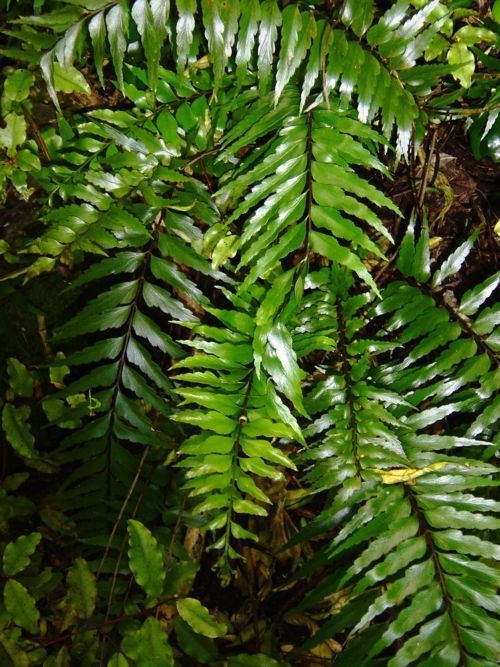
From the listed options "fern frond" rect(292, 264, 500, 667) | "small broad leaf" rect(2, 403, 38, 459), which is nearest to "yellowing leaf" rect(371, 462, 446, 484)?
"fern frond" rect(292, 264, 500, 667)

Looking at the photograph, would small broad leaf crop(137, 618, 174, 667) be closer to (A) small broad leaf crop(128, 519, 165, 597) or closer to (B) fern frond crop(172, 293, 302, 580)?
(A) small broad leaf crop(128, 519, 165, 597)

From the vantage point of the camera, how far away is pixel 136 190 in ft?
7.54

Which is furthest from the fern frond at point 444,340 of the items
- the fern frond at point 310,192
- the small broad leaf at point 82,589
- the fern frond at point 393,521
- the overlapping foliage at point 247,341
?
the small broad leaf at point 82,589

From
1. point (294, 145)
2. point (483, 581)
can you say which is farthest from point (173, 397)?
point (483, 581)

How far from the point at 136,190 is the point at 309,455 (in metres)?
1.32

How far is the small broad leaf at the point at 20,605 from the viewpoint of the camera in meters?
1.97

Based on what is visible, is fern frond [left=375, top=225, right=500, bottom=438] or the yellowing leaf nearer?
the yellowing leaf

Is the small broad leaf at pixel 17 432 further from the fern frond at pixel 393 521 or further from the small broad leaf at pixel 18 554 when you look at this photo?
the fern frond at pixel 393 521

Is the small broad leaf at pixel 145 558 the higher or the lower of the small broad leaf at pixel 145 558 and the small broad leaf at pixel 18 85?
the lower

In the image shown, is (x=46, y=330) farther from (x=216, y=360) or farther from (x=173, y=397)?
(x=216, y=360)

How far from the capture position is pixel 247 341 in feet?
6.87

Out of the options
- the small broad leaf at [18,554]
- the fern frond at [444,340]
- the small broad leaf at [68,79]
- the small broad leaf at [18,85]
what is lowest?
the small broad leaf at [18,554]

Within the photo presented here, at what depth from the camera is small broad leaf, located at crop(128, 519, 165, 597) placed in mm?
1975

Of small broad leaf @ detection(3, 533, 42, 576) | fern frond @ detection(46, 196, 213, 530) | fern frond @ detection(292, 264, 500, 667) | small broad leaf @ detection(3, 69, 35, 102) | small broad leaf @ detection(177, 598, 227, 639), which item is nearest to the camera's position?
fern frond @ detection(292, 264, 500, 667)
